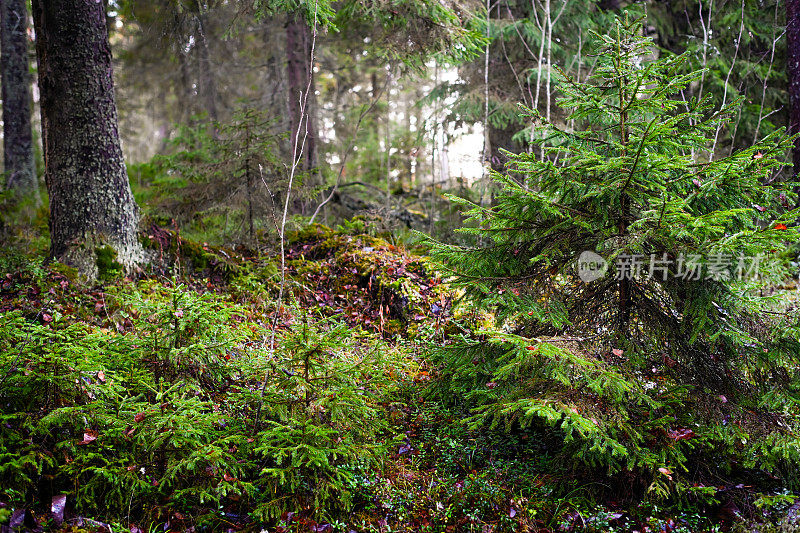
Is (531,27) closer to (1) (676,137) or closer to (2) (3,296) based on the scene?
(1) (676,137)

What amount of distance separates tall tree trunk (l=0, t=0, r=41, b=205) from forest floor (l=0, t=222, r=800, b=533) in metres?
9.62

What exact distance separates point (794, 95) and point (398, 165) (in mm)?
9248

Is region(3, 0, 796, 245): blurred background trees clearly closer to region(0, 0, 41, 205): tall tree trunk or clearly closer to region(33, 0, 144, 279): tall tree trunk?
region(0, 0, 41, 205): tall tree trunk

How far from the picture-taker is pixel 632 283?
3904mm

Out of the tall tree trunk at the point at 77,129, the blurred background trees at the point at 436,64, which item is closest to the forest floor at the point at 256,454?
the tall tree trunk at the point at 77,129

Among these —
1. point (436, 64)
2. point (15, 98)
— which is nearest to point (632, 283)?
point (436, 64)

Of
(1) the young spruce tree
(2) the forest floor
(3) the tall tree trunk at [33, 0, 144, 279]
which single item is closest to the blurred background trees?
(3) the tall tree trunk at [33, 0, 144, 279]

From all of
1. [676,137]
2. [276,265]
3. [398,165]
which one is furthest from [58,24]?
[398,165]

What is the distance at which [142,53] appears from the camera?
14.2m

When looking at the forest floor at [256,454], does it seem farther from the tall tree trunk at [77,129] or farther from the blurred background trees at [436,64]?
the blurred background trees at [436,64]

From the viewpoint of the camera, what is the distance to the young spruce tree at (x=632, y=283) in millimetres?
3209

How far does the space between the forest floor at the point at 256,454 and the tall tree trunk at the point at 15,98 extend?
9.62 m

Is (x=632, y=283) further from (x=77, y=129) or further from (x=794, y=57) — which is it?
(x=794, y=57)

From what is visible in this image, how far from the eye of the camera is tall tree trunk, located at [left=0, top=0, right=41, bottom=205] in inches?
444
